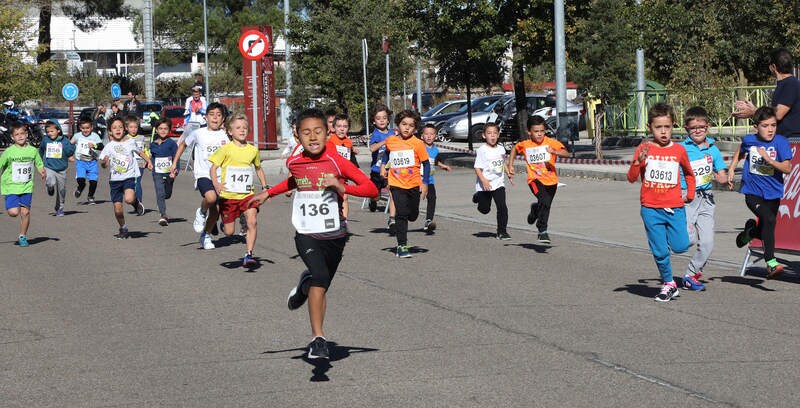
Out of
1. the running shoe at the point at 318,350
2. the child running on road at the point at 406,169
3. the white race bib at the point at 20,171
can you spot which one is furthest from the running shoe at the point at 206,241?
the running shoe at the point at 318,350

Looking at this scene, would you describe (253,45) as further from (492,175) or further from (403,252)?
(403,252)

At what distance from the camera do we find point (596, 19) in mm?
28141

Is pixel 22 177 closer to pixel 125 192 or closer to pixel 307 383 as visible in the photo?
pixel 125 192

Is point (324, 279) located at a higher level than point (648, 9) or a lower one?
lower

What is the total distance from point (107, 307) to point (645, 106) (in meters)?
28.1

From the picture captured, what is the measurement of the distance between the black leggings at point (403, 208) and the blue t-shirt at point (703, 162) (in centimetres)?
352

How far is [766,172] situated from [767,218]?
1.38 feet

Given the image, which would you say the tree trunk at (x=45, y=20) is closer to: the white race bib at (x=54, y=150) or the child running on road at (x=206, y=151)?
the white race bib at (x=54, y=150)

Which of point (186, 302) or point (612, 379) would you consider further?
point (186, 302)

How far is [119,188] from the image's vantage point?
16.2m

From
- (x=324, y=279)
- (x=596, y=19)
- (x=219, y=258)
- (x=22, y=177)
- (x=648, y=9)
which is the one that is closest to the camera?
(x=324, y=279)

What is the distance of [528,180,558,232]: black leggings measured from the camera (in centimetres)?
1377

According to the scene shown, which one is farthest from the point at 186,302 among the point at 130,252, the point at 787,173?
the point at 787,173

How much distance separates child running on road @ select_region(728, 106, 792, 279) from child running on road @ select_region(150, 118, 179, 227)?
931 cm
